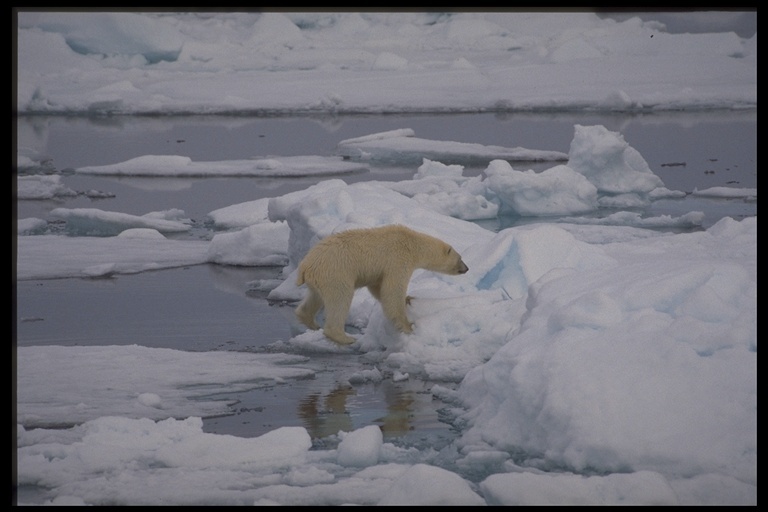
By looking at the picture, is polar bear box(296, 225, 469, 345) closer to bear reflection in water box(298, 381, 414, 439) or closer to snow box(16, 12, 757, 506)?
snow box(16, 12, 757, 506)

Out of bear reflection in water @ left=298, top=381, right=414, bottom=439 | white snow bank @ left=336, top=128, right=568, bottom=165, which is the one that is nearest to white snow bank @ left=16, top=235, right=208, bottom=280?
bear reflection in water @ left=298, top=381, right=414, bottom=439

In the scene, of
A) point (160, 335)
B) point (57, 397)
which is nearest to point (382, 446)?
point (57, 397)

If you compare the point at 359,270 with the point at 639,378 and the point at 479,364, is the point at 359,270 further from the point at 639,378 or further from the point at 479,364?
the point at 639,378

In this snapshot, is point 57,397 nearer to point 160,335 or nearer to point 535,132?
point 160,335

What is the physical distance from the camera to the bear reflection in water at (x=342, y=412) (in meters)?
4.18

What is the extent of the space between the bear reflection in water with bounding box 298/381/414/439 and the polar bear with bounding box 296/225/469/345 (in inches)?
23.7

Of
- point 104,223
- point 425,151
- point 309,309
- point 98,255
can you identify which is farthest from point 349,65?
point 309,309

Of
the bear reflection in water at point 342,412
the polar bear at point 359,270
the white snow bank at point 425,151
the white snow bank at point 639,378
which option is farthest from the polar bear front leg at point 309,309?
the white snow bank at point 425,151

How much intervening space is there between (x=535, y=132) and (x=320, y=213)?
1295 cm

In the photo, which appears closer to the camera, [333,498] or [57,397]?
[333,498]

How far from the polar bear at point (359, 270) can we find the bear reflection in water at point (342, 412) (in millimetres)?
602

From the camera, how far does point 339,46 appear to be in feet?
72.7

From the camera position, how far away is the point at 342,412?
14.5ft

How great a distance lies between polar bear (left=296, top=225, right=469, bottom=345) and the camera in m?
5.29
